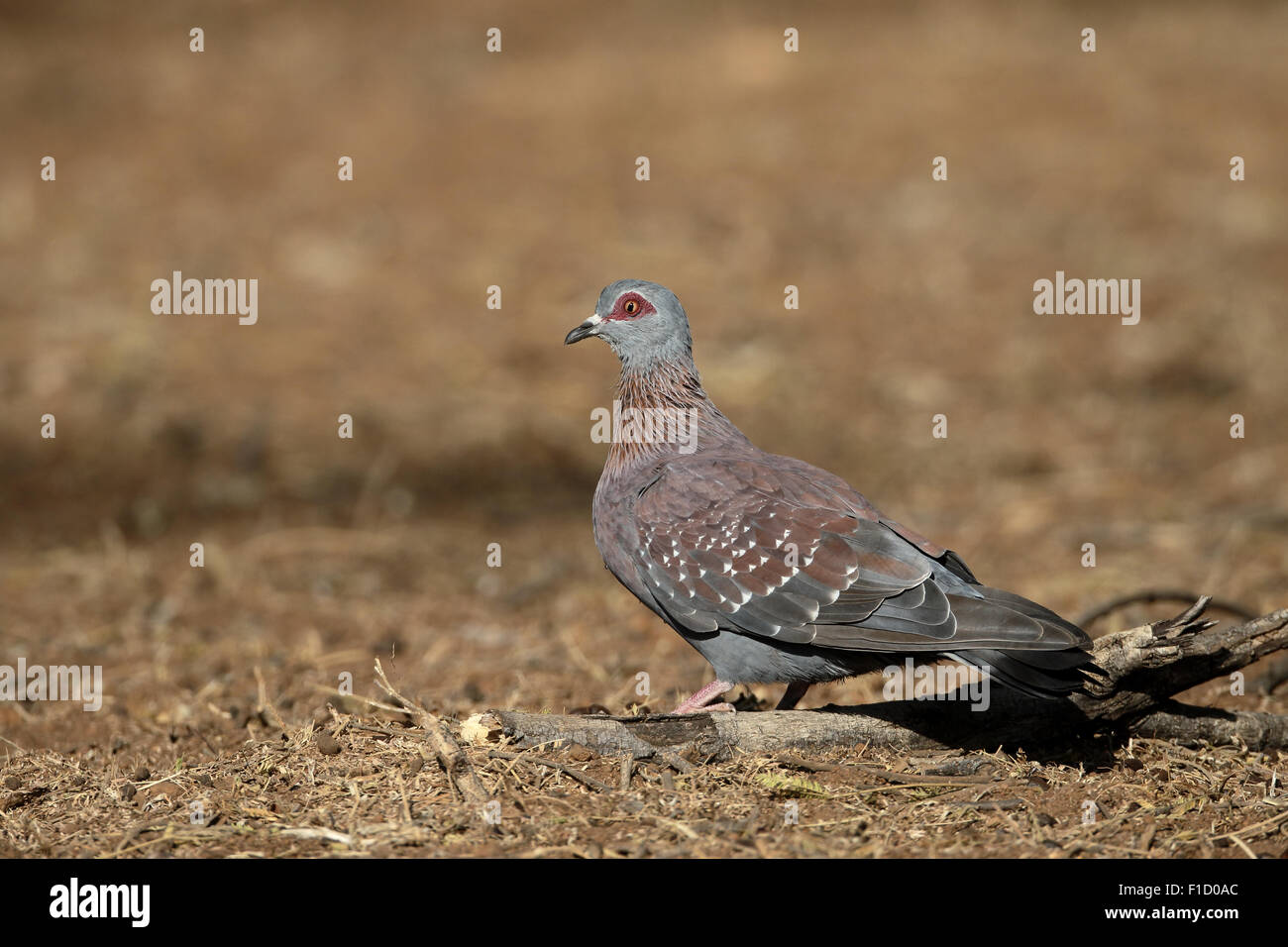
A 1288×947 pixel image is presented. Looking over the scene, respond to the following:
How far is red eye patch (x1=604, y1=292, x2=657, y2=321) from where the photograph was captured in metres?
5.61

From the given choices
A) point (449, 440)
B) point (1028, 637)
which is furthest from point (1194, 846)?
point (449, 440)

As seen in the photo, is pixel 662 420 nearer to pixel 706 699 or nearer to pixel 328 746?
pixel 706 699

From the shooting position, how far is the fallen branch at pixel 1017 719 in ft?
14.2

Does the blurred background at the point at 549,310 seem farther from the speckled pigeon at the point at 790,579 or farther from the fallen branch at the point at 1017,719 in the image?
the fallen branch at the point at 1017,719

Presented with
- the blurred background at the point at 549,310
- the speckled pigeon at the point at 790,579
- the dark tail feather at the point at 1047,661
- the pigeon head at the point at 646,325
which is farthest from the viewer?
the blurred background at the point at 549,310

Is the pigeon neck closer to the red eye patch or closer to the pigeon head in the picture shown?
the pigeon head

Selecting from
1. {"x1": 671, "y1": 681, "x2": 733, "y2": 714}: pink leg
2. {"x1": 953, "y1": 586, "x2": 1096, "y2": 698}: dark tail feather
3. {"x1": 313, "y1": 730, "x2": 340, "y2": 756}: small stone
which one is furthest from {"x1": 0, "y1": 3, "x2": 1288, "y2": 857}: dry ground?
{"x1": 671, "y1": 681, "x2": 733, "y2": 714}: pink leg

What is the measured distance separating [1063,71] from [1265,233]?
3.95 metres

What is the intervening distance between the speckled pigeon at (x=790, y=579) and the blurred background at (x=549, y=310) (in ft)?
3.22

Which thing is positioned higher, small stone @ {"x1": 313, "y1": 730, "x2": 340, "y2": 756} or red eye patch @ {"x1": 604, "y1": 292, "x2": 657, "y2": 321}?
red eye patch @ {"x1": 604, "y1": 292, "x2": 657, "y2": 321}

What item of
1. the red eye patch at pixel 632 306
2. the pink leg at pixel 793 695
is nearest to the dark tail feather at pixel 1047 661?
the pink leg at pixel 793 695

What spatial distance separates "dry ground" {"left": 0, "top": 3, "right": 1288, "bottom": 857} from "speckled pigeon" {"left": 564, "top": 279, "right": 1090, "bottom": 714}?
16.3 inches

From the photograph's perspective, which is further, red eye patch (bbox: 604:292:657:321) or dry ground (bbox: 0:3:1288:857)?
red eye patch (bbox: 604:292:657:321)

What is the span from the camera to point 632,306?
221 inches
